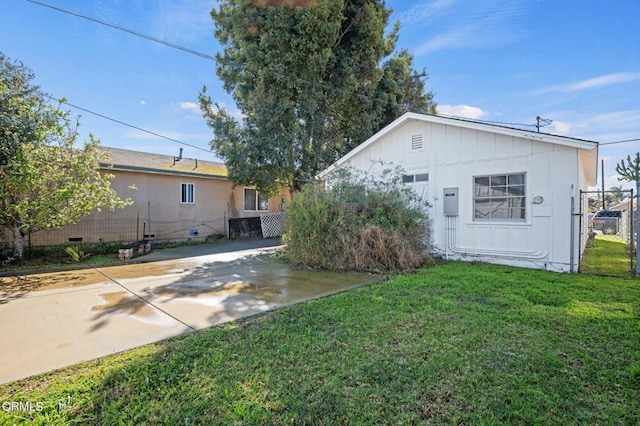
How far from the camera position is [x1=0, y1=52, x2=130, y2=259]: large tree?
267 inches

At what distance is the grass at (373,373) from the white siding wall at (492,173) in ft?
9.98

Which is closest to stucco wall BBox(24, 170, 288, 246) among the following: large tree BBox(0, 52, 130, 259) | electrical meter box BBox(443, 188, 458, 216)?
large tree BBox(0, 52, 130, 259)

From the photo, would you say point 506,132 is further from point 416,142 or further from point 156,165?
point 156,165

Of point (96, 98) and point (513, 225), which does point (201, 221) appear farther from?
point (513, 225)

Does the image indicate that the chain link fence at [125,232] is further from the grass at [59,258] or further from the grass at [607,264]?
the grass at [607,264]

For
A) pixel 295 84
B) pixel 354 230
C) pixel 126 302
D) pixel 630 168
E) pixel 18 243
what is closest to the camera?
pixel 126 302

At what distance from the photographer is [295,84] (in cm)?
1257

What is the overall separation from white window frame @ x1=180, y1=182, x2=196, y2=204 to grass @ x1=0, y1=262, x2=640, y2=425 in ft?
37.6

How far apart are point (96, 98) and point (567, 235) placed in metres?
15.8

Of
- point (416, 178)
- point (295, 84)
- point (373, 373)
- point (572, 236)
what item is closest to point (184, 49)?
point (295, 84)

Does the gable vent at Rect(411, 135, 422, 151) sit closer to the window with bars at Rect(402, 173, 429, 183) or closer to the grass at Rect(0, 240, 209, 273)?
the window with bars at Rect(402, 173, 429, 183)

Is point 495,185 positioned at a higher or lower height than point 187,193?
lower

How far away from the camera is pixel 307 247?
7703mm

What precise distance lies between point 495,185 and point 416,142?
8.29 feet
